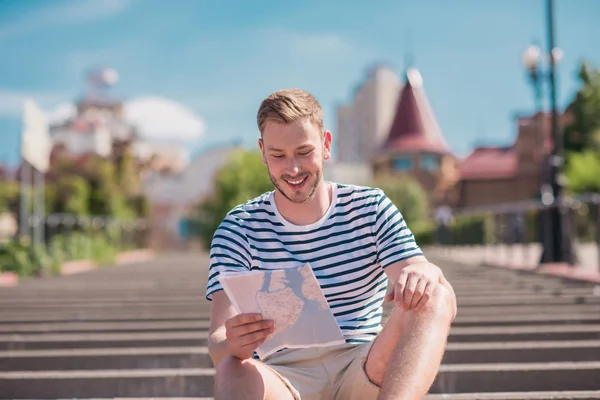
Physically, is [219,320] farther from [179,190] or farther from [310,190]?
[179,190]

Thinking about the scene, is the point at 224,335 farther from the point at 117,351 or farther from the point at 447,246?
the point at 447,246

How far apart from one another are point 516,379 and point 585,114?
43.7 meters

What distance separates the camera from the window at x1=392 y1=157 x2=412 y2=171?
142 feet

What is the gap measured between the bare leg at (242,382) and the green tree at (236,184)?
36.7 metres

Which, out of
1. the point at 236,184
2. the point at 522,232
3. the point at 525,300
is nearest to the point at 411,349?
the point at 525,300

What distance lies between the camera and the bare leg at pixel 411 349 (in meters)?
2.21

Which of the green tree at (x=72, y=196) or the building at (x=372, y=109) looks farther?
the building at (x=372, y=109)

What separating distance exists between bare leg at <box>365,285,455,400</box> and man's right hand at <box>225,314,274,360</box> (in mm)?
365

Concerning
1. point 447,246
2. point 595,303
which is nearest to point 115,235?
point 447,246

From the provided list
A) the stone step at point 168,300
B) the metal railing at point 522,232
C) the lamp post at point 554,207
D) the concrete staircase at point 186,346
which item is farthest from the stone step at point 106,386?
the lamp post at point 554,207

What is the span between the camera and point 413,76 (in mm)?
Answer: 47688

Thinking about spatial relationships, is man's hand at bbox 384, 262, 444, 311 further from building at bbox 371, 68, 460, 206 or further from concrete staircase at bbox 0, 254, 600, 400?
building at bbox 371, 68, 460, 206

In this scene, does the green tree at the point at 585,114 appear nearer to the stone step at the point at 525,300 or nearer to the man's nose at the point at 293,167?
the stone step at the point at 525,300

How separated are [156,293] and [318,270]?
5798 millimetres
